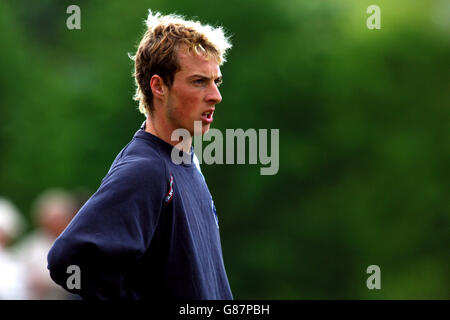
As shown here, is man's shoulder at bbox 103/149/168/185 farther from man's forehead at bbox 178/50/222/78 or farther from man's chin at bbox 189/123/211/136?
man's forehead at bbox 178/50/222/78

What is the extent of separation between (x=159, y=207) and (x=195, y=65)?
2.51ft

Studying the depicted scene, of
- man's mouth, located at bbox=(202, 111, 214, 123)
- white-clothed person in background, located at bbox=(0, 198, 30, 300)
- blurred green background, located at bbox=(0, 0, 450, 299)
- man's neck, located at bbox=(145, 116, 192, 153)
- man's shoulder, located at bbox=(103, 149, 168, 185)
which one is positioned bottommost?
white-clothed person in background, located at bbox=(0, 198, 30, 300)

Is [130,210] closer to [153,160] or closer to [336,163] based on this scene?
[153,160]

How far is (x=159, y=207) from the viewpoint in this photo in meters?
4.08

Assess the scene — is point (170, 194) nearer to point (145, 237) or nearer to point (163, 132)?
point (145, 237)

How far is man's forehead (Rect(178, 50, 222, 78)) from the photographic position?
4.43 metres

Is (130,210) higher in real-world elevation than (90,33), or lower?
lower

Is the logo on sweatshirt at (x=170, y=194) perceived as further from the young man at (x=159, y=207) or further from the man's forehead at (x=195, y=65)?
the man's forehead at (x=195, y=65)

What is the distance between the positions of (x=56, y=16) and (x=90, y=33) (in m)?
21.3

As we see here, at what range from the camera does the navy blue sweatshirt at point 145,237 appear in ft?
12.8

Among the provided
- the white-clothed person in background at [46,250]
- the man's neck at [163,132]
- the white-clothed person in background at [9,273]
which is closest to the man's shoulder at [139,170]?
the man's neck at [163,132]

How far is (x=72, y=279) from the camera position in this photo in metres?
3.91

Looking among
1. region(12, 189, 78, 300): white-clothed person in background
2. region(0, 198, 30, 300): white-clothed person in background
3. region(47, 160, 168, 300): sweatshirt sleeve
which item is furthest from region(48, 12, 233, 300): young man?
region(12, 189, 78, 300): white-clothed person in background
